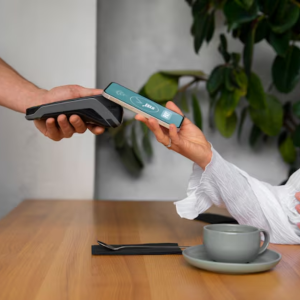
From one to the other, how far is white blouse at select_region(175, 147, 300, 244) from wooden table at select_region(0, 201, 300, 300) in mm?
63

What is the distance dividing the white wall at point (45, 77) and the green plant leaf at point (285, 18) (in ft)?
2.16

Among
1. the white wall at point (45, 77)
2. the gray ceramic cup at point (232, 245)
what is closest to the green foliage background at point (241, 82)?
the white wall at point (45, 77)

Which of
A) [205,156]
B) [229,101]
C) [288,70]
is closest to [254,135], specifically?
[229,101]

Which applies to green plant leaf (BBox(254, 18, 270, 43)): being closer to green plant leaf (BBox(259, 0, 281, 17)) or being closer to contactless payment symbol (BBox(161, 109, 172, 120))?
green plant leaf (BBox(259, 0, 281, 17))

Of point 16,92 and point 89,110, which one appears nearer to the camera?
point 89,110

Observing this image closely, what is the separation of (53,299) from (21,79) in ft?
3.04

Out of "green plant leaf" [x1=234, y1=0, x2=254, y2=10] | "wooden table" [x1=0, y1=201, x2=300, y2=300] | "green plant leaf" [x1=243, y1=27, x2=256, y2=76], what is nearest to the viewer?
"wooden table" [x1=0, y1=201, x2=300, y2=300]

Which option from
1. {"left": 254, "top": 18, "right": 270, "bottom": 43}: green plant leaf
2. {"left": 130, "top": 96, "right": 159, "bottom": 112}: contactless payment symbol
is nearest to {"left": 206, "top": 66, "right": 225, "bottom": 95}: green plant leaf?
{"left": 254, "top": 18, "right": 270, "bottom": 43}: green plant leaf

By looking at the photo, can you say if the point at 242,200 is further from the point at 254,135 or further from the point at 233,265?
the point at 254,135

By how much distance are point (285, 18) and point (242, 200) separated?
96 cm

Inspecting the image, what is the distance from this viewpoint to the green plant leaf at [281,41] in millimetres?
1831

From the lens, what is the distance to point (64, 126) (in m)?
1.23

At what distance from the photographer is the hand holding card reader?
110 centimetres

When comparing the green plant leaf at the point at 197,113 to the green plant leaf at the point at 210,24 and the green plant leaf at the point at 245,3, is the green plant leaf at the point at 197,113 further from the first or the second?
the green plant leaf at the point at 245,3
